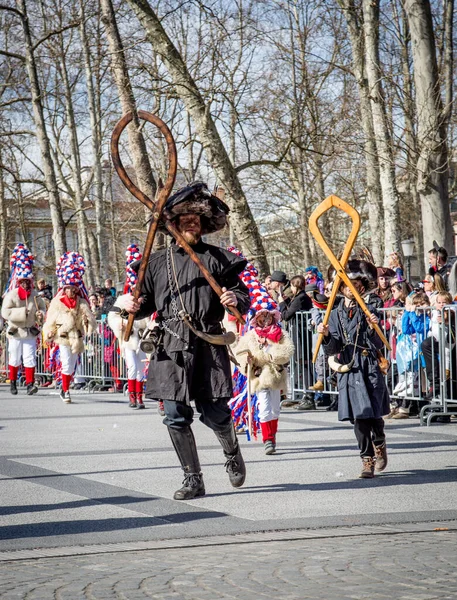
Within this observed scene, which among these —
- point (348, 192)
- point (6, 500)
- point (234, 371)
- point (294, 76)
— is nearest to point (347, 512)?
point (6, 500)

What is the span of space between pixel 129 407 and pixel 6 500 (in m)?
9.12

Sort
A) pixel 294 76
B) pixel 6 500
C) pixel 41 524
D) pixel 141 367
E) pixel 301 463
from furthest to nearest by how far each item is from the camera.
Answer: pixel 294 76 → pixel 141 367 → pixel 301 463 → pixel 6 500 → pixel 41 524

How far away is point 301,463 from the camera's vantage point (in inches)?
389

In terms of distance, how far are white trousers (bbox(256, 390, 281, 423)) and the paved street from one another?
14.7 inches

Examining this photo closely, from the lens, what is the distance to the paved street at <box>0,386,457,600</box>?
5.12m

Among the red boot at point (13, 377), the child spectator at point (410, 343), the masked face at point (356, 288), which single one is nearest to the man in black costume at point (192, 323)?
the masked face at point (356, 288)

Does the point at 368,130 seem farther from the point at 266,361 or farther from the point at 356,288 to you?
the point at 356,288

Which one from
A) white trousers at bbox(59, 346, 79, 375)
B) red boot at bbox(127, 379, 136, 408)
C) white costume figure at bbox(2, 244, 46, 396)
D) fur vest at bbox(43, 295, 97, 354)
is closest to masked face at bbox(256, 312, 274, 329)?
red boot at bbox(127, 379, 136, 408)

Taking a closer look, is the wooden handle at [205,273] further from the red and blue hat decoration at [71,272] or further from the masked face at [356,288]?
the red and blue hat decoration at [71,272]

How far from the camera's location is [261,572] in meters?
5.35

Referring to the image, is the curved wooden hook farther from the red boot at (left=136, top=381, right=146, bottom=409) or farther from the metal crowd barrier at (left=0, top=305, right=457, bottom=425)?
the red boot at (left=136, top=381, right=146, bottom=409)

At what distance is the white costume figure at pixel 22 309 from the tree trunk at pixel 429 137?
22.1 ft

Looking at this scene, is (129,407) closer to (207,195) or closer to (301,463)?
(301,463)

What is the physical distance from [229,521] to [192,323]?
151 centimetres
